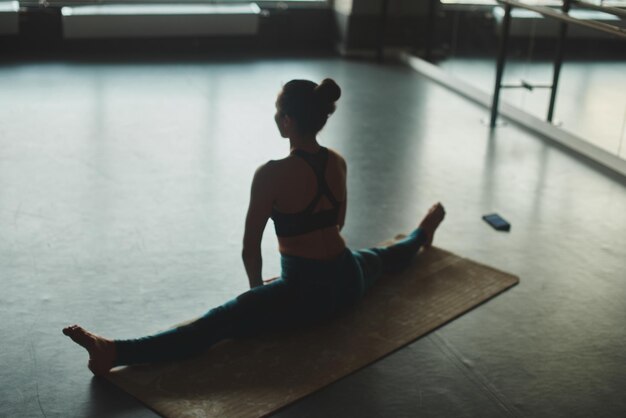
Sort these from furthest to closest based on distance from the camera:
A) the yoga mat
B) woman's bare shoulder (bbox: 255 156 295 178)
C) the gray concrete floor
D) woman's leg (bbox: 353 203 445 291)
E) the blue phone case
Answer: the blue phone case → woman's leg (bbox: 353 203 445 291) → woman's bare shoulder (bbox: 255 156 295 178) → the gray concrete floor → the yoga mat

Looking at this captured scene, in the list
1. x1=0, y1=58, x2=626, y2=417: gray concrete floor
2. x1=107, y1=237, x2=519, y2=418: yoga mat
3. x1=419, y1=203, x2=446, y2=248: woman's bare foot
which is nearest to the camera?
x1=107, y1=237, x2=519, y2=418: yoga mat

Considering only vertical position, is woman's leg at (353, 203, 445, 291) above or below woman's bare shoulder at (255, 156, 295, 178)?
below

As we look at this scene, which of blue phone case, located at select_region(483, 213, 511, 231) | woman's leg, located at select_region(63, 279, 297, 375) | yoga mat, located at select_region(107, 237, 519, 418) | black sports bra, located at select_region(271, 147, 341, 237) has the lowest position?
yoga mat, located at select_region(107, 237, 519, 418)

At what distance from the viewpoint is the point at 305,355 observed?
10.3ft

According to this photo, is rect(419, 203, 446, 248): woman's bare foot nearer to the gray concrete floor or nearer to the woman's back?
the gray concrete floor

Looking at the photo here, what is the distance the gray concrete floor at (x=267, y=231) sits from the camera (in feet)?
9.87

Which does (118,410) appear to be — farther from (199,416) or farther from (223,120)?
(223,120)

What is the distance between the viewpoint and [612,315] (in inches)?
141

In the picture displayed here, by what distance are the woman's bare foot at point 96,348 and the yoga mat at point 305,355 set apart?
0.05 metres

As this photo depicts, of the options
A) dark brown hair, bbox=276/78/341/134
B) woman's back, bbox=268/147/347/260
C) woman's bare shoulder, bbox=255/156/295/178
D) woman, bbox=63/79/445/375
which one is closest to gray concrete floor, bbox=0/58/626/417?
woman, bbox=63/79/445/375

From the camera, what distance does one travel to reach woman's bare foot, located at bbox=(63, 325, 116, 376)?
2.91 meters

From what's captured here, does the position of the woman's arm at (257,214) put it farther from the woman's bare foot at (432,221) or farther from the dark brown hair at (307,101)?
the woman's bare foot at (432,221)

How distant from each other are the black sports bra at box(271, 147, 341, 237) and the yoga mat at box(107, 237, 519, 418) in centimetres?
39

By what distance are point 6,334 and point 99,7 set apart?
18.9 feet
